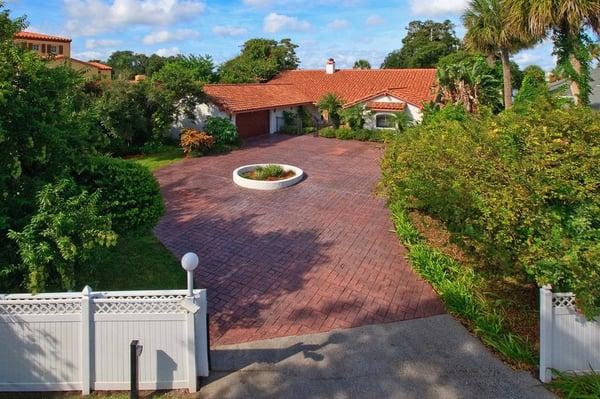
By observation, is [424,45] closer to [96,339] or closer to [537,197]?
[537,197]

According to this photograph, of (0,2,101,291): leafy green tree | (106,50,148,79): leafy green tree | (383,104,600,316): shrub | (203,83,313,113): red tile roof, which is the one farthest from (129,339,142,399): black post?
(106,50,148,79): leafy green tree

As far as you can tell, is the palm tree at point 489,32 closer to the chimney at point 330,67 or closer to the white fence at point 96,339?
the chimney at point 330,67

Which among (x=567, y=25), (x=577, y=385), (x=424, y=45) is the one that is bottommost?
(x=577, y=385)

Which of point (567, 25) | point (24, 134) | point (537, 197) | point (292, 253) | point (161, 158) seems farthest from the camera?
point (161, 158)

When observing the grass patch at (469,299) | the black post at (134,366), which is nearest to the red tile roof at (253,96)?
the grass patch at (469,299)

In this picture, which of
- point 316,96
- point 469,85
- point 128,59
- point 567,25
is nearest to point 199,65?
point 316,96

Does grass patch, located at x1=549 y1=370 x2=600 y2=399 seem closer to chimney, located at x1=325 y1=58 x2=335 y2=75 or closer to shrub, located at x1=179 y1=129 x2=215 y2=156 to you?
shrub, located at x1=179 y1=129 x2=215 y2=156
